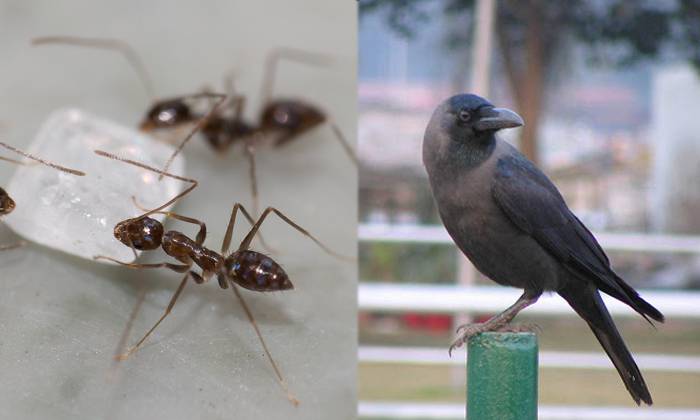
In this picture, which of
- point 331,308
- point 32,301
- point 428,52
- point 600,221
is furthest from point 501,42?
point 32,301

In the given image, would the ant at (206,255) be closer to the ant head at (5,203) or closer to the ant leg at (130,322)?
the ant leg at (130,322)

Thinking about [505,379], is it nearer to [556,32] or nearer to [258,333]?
[258,333]

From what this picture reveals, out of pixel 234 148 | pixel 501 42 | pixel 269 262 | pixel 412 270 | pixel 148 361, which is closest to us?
pixel 148 361

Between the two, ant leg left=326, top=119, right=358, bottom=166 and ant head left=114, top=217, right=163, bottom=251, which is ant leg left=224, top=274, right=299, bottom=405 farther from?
ant leg left=326, top=119, right=358, bottom=166

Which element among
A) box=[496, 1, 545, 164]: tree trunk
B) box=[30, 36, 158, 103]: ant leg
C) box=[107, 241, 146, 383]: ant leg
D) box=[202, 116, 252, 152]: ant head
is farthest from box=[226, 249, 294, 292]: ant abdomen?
box=[30, 36, 158, 103]: ant leg

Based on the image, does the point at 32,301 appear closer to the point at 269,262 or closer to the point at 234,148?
the point at 269,262

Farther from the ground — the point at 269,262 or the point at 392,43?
the point at 392,43
